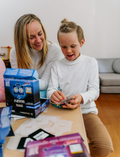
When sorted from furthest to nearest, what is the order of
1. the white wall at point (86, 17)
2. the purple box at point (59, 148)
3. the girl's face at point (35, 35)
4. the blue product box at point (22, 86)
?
the white wall at point (86, 17) < the girl's face at point (35, 35) < the blue product box at point (22, 86) < the purple box at point (59, 148)

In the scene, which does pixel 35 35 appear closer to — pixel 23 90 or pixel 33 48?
pixel 33 48

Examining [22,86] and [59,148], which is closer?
[59,148]

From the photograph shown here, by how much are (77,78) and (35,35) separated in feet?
1.63

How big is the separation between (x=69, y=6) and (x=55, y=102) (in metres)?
3.41

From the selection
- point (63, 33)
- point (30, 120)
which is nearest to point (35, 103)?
point (30, 120)

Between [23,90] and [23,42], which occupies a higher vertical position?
[23,42]

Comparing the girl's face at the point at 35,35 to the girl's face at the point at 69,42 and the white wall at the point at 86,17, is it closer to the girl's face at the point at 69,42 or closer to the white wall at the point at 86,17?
the girl's face at the point at 69,42

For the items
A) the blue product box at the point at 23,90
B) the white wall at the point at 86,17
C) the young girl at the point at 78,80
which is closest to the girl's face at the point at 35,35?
the young girl at the point at 78,80

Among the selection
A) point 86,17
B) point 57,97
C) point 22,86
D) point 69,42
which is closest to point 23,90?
point 22,86

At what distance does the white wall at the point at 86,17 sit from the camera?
3.52 m

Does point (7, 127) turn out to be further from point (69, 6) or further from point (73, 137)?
point (69, 6)

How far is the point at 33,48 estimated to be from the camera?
1.29 metres

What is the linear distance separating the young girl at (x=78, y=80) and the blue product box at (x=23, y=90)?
189 mm

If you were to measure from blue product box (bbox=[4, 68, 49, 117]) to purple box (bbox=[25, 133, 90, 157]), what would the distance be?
24 centimetres
